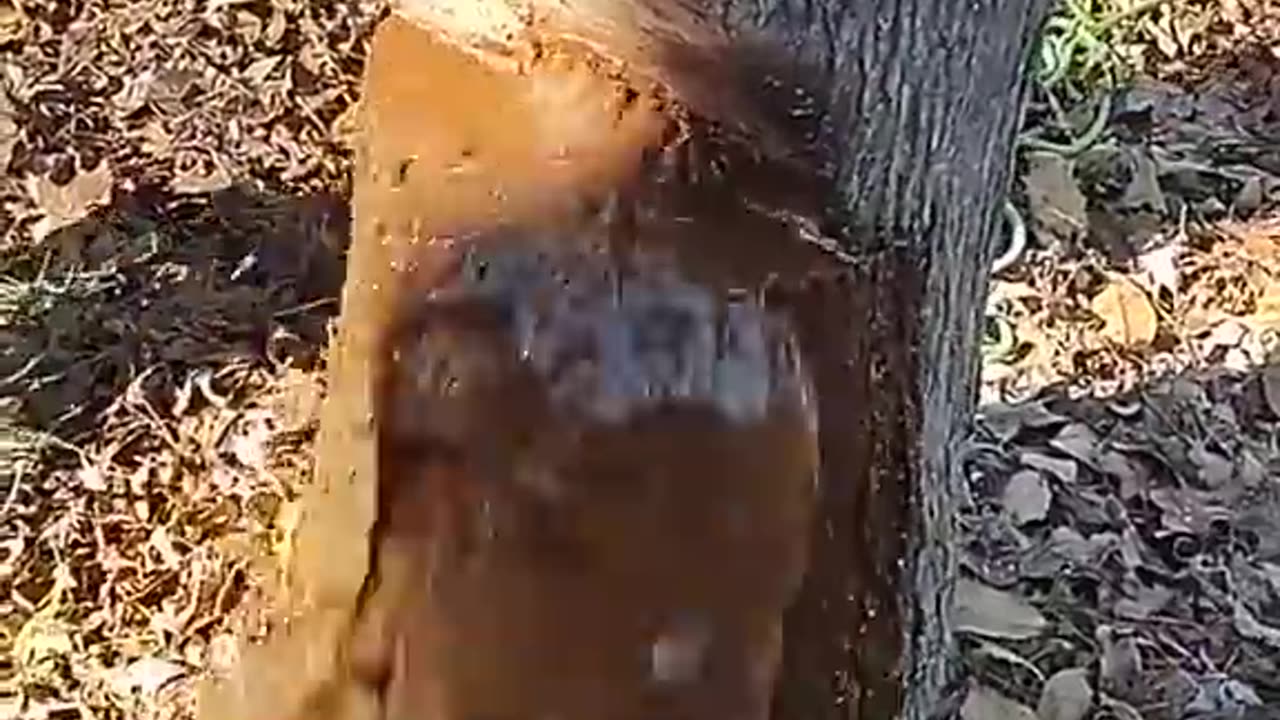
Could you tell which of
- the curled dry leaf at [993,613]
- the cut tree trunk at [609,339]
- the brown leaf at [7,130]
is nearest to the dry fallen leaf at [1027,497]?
the curled dry leaf at [993,613]

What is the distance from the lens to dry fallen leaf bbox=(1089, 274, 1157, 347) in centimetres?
245

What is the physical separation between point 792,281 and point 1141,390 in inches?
50.8

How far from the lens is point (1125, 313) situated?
8.14 feet

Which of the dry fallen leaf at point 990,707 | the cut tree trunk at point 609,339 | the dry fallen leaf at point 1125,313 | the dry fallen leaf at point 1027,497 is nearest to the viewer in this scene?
the cut tree trunk at point 609,339

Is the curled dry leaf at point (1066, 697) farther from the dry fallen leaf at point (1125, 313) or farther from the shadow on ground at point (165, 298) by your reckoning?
the shadow on ground at point (165, 298)

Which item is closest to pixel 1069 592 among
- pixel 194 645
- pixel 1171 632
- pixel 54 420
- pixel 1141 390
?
pixel 1171 632

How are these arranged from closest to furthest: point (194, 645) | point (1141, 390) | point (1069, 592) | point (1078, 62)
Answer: point (194, 645) → point (1069, 592) → point (1141, 390) → point (1078, 62)

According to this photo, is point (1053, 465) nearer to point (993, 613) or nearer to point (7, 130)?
point (993, 613)

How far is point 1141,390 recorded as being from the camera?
7.81ft

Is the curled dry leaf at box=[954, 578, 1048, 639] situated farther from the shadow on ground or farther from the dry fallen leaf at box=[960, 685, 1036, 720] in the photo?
the shadow on ground

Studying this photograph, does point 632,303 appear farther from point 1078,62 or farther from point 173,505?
point 1078,62

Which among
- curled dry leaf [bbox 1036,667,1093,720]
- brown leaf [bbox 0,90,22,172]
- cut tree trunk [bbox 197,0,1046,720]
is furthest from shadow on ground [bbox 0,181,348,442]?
cut tree trunk [bbox 197,0,1046,720]

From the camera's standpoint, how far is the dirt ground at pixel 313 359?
2.08 m

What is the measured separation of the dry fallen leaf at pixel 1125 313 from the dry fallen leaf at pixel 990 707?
1.79 ft
